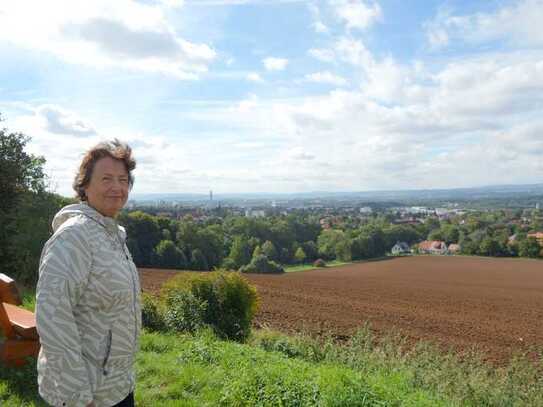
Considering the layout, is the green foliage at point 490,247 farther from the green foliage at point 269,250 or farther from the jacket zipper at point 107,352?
the jacket zipper at point 107,352

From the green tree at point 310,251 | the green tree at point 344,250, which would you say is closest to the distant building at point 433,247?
the green tree at point 344,250

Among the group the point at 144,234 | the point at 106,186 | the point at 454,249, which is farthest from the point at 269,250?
the point at 106,186

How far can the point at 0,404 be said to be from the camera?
13.2 feet

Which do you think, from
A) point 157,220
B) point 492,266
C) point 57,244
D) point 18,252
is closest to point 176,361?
point 57,244

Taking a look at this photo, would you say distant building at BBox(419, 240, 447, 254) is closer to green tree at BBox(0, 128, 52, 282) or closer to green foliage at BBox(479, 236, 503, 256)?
green foliage at BBox(479, 236, 503, 256)

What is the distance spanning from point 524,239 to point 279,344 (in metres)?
70.4

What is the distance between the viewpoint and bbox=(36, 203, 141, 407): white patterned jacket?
2035mm

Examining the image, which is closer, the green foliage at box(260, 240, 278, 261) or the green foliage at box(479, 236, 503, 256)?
the green foliage at box(260, 240, 278, 261)

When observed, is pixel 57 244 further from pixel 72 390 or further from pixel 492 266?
pixel 492 266

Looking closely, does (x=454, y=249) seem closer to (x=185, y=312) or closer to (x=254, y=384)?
(x=185, y=312)

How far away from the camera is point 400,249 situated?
8412 centimetres

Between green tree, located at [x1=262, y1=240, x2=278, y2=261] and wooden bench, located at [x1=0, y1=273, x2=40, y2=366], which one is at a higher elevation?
wooden bench, located at [x1=0, y1=273, x2=40, y2=366]

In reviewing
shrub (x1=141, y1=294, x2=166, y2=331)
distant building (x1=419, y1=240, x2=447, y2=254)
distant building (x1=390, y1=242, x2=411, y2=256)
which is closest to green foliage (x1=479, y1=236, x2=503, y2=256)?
distant building (x1=419, y1=240, x2=447, y2=254)

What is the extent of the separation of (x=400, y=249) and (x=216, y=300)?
7852 cm
